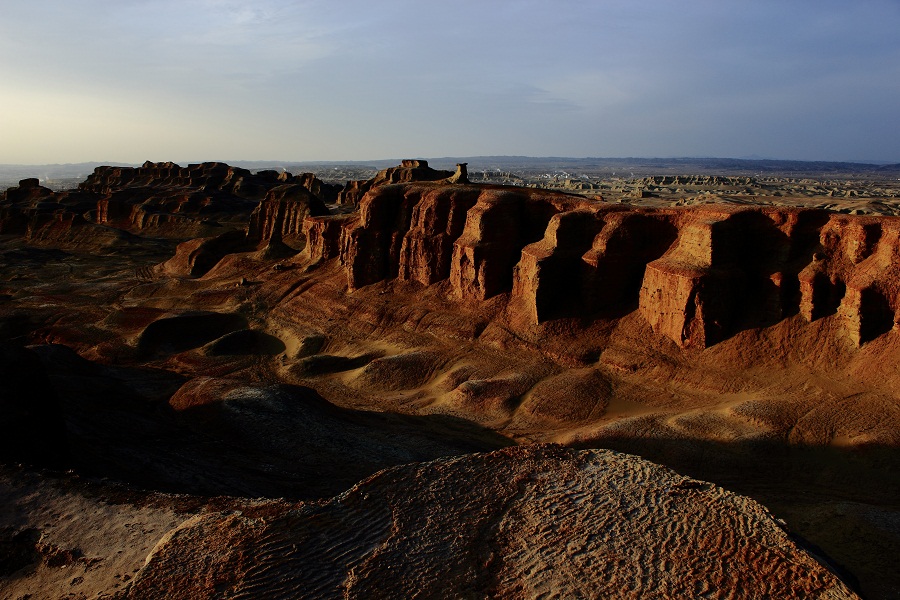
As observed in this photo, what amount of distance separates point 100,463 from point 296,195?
205ft

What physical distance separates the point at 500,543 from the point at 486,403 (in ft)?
73.4

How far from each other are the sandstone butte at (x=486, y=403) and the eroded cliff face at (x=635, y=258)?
0.18 meters

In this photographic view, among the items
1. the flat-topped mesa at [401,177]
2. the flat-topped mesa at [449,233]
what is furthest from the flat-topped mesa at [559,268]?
the flat-topped mesa at [401,177]

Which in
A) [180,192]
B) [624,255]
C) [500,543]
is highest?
[180,192]

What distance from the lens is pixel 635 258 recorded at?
3978 cm

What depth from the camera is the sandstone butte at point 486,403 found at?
12641 millimetres

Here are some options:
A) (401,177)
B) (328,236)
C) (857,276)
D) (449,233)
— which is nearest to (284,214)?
(328,236)

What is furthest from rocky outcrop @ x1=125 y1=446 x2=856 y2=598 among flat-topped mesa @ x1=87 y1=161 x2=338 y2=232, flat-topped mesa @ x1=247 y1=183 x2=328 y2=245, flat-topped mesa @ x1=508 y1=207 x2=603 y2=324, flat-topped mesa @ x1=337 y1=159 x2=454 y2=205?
flat-topped mesa @ x1=87 y1=161 x2=338 y2=232

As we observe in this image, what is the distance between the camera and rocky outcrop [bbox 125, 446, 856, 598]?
1175cm

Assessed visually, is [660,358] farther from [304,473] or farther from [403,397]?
[304,473]

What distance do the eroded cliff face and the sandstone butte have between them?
Answer: 7.0 inches

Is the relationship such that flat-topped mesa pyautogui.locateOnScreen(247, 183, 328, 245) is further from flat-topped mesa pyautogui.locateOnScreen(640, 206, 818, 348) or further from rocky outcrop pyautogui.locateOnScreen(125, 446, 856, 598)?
rocky outcrop pyautogui.locateOnScreen(125, 446, 856, 598)

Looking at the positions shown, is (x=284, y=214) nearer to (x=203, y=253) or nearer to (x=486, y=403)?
(x=203, y=253)

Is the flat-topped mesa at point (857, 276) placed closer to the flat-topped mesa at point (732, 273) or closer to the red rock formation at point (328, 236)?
the flat-topped mesa at point (732, 273)
